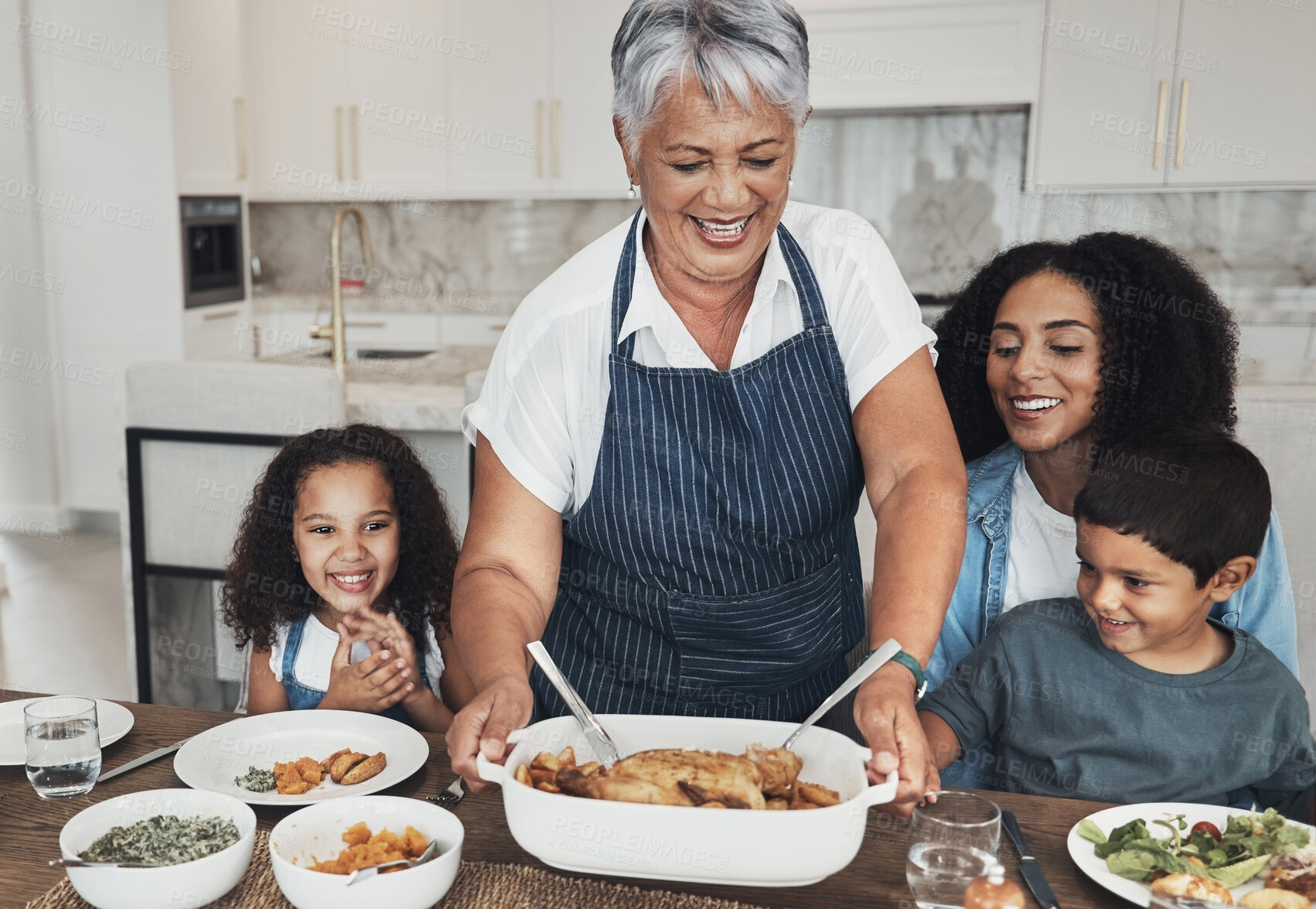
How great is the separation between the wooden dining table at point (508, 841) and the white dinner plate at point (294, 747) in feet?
0.07

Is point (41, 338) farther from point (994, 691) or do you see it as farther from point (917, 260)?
point (994, 691)

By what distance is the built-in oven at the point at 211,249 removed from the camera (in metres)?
4.71

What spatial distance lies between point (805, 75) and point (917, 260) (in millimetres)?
3882

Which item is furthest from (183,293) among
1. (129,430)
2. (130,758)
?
(130,758)

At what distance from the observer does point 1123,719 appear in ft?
4.44

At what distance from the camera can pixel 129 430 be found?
235cm

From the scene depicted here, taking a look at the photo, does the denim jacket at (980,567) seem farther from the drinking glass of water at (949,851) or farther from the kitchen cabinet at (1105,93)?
the kitchen cabinet at (1105,93)

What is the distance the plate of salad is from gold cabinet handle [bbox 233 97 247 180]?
4.94 m

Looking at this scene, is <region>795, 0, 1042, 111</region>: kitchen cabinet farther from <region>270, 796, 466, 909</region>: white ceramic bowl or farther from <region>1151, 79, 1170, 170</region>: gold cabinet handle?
<region>270, 796, 466, 909</region>: white ceramic bowl

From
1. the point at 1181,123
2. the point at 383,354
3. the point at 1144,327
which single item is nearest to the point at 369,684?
the point at 1144,327

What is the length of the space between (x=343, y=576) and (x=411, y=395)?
1040mm

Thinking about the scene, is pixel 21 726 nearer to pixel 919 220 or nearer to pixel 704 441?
pixel 704 441

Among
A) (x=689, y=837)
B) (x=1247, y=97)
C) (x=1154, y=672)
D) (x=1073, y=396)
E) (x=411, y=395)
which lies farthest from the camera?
(x=1247, y=97)

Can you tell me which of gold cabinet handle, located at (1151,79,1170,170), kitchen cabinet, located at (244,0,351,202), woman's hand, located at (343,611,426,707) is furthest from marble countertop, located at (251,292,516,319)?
woman's hand, located at (343,611,426,707)
